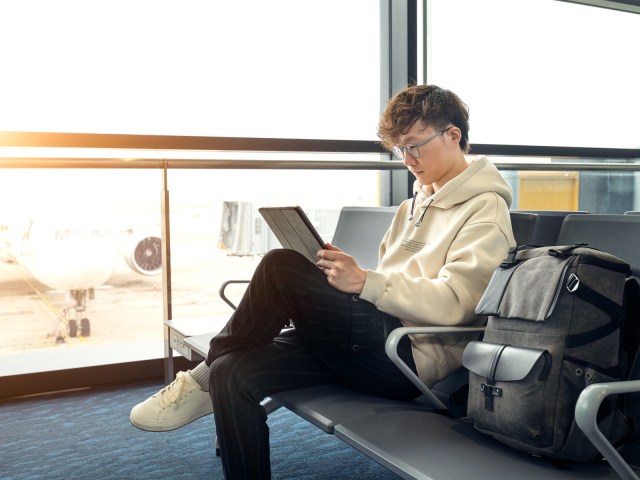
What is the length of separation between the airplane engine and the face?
4.71 ft

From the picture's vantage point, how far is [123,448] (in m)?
2.32

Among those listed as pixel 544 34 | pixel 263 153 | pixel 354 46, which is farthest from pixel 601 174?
pixel 263 153

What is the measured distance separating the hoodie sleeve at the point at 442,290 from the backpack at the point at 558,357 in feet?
0.87

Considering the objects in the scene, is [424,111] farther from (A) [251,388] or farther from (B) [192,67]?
(B) [192,67]

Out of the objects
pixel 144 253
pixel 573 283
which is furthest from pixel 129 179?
pixel 573 283

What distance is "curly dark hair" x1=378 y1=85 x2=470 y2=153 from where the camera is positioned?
5.92ft

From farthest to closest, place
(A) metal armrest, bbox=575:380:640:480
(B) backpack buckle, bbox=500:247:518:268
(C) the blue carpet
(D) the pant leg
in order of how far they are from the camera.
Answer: (C) the blue carpet, (D) the pant leg, (B) backpack buckle, bbox=500:247:518:268, (A) metal armrest, bbox=575:380:640:480

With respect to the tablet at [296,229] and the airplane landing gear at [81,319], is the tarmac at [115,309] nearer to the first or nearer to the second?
the airplane landing gear at [81,319]

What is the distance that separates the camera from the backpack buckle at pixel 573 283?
121cm

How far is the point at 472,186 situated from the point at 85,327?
6.65ft

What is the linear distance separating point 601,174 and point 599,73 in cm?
126

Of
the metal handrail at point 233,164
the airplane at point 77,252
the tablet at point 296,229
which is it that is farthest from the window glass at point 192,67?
the tablet at point 296,229

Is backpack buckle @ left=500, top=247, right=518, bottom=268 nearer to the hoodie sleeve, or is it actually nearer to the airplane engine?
the hoodie sleeve

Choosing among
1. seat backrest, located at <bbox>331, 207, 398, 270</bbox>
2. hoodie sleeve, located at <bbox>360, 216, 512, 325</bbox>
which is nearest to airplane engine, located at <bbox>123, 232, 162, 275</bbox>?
seat backrest, located at <bbox>331, 207, 398, 270</bbox>
